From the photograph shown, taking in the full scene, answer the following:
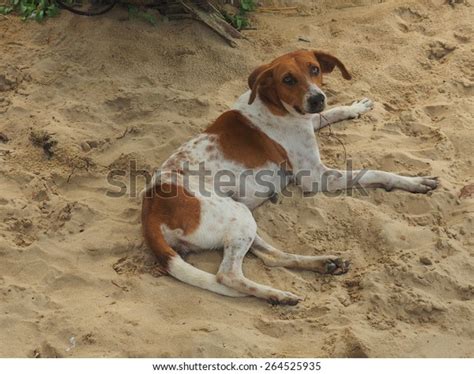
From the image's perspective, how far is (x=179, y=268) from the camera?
4.98 metres

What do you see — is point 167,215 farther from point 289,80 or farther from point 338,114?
point 338,114

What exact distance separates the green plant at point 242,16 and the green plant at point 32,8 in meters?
1.65

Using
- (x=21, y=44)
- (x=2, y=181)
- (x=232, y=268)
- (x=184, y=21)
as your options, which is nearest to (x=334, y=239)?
(x=232, y=268)

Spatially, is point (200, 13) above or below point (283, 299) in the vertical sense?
above

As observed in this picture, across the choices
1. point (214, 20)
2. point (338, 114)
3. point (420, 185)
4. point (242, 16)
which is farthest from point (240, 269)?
point (242, 16)

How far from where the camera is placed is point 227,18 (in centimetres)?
758

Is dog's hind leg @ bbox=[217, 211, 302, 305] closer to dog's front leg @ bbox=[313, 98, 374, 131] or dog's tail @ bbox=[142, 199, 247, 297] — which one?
dog's tail @ bbox=[142, 199, 247, 297]

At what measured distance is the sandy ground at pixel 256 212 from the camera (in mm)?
4648

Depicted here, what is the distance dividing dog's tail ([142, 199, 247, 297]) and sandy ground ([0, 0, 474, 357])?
0.06 meters

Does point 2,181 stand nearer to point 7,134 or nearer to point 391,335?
point 7,134

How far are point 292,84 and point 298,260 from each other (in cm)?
128

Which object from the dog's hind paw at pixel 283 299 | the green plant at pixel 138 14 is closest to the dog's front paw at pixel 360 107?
the green plant at pixel 138 14

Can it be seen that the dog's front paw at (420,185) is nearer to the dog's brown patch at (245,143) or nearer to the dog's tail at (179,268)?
the dog's brown patch at (245,143)

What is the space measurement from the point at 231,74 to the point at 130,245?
7.55 ft
